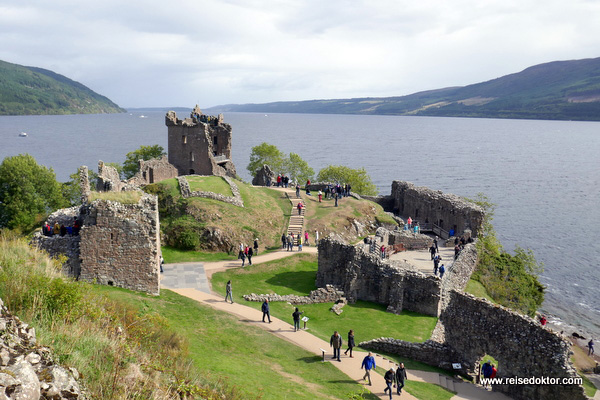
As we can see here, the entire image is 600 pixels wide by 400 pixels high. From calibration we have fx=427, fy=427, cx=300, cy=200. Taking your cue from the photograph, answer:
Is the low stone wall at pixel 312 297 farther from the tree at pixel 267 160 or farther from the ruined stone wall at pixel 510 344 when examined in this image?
the tree at pixel 267 160

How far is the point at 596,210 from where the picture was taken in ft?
305

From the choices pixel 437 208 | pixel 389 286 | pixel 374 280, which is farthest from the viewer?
pixel 437 208

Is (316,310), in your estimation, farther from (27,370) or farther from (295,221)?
(27,370)

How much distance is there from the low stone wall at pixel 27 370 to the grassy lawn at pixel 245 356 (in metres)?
5.90

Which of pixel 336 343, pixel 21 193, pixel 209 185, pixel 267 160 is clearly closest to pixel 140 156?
pixel 267 160

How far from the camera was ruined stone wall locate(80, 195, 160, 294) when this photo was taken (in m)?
22.8

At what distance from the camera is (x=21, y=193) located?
58281 millimetres

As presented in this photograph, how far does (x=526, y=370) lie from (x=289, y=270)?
1978cm

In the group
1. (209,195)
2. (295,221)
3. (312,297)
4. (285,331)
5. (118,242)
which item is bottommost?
(312,297)

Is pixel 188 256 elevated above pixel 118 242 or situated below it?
below

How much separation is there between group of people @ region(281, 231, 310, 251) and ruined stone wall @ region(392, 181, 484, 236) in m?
17.4

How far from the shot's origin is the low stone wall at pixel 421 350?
2441 centimetres

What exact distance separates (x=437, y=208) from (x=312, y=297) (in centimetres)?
2687

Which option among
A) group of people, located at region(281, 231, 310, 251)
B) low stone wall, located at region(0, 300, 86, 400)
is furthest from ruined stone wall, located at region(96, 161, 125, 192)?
low stone wall, located at region(0, 300, 86, 400)
